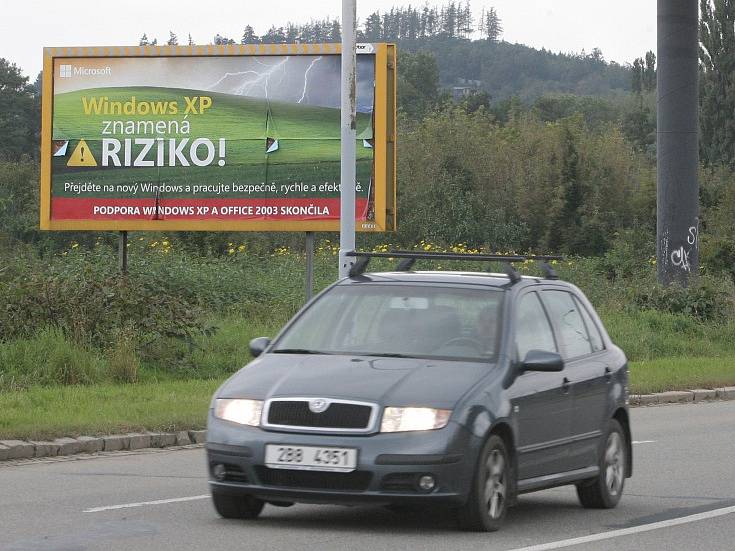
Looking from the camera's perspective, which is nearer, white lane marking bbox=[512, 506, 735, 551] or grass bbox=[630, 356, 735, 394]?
white lane marking bbox=[512, 506, 735, 551]

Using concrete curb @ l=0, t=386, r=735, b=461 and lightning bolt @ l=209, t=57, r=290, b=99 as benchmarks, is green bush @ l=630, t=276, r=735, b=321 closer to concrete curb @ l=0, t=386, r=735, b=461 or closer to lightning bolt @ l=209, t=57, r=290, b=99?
lightning bolt @ l=209, t=57, r=290, b=99

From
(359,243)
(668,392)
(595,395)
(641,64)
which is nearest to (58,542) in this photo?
(595,395)

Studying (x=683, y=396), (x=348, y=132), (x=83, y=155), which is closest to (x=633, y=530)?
(x=348, y=132)

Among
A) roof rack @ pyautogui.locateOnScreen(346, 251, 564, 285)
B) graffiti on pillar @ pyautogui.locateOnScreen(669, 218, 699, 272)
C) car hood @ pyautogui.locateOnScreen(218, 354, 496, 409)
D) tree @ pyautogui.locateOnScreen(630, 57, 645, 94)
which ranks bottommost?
car hood @ pyautogui.locateOnScreen(218, 354, 496, 409)

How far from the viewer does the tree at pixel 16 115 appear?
94312 mm

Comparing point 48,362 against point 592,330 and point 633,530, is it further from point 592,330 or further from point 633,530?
point 633,530

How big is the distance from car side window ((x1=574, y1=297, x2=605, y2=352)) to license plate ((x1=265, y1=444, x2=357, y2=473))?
9.97ft

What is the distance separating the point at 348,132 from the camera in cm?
1869

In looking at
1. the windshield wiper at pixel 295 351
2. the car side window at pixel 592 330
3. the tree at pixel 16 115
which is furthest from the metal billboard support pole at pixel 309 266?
the tree at pixel 16 115

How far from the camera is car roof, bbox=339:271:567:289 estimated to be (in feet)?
33.9

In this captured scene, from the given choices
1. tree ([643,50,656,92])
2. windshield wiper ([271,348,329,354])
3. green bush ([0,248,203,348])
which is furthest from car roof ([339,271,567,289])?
tree ([643,50,656,92])

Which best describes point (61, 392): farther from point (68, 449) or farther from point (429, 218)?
point (429, 218)

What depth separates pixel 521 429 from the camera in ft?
31.6

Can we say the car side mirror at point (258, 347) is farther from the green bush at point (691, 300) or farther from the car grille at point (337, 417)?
the green bush at point (691, 300)
